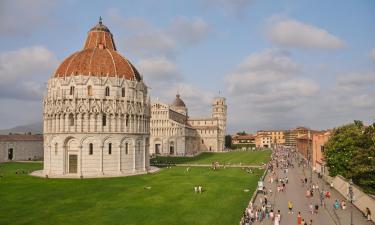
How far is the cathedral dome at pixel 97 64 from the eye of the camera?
59.0 metres

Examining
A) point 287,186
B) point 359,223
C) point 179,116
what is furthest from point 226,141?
point 359,223

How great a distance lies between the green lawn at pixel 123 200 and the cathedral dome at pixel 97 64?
1676 centimetres

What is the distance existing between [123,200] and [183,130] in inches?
3474

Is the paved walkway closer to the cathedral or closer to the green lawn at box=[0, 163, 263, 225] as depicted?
the green lawn at box=[0, 163, 263, 225]

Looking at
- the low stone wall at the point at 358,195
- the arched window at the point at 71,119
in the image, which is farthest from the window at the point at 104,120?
the low stone wall at the point at 358,195

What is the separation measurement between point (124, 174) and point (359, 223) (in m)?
36.5

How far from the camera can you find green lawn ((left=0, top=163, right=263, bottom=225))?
2973 centimetres

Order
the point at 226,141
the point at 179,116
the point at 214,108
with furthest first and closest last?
the point at 226,141
the point at 214,108
the point at 179,116

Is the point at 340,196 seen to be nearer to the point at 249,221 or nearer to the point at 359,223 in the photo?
the point at 359,223

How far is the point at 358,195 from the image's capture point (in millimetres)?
35094

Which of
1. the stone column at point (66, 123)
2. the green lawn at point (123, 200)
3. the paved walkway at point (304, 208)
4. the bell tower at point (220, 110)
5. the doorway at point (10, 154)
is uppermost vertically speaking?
the bell tower at point (220, 110)

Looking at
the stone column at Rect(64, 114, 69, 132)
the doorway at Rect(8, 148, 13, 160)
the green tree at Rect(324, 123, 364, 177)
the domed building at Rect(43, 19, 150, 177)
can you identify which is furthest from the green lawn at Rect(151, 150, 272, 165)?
the green tree at Rect(324, 123, 364, 177)

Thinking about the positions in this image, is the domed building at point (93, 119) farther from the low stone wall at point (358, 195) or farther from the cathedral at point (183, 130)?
the cathedral at point (183, 130)

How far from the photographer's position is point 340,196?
1581 inches
